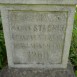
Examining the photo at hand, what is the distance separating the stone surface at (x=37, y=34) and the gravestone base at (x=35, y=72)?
0.08 m

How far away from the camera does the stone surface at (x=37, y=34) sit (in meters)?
2.41

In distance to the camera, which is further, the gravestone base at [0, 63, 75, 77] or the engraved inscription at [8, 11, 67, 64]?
the gravestone base at [0, 63, 75, 77]

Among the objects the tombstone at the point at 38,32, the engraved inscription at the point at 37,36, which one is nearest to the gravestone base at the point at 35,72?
the tombstone at the point at 38,32

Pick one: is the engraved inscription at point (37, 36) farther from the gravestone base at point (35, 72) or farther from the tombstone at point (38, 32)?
the gravestone base at point (35, 72)

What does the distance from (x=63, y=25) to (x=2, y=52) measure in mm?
1401

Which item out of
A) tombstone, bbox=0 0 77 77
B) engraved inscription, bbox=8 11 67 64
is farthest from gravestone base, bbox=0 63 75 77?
engraved inscription, bbox=8 11 67 64

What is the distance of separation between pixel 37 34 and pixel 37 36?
0.04m

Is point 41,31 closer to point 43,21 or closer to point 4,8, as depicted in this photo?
point 43,21

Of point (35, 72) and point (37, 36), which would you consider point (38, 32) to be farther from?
point (35, 72)

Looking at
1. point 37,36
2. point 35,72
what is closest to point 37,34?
point 37,36

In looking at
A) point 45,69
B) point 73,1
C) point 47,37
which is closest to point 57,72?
point 45,69

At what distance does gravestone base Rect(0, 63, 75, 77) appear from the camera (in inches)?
116

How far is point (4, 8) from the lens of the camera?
235 centimetres

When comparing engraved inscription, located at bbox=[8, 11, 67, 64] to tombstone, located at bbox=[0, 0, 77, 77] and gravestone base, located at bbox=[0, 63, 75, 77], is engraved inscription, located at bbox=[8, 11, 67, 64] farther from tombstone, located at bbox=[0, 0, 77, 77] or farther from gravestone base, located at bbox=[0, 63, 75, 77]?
gravestone base, located at bbox=[0, 63, 75, 77]
